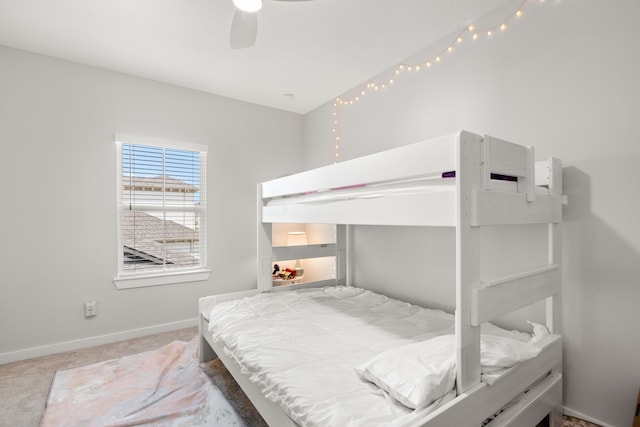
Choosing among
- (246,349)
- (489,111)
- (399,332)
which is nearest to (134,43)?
(246,349)

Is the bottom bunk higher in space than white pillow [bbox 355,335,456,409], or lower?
lower

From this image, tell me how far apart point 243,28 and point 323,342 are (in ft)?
5.59

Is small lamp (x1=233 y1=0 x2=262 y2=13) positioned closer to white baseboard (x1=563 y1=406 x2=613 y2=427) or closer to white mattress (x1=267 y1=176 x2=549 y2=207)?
white mattress (x1=267 y1=176 x2=549 y2=207)

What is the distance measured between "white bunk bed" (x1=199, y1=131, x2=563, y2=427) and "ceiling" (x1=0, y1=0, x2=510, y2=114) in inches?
41.5

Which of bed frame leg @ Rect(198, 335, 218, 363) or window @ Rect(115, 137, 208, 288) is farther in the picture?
window @ Rect(115, 137, 208, 288)

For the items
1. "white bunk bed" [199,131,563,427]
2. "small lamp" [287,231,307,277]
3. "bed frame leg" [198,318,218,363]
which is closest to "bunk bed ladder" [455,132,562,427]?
"white bunk bed" [199,131,563,427]

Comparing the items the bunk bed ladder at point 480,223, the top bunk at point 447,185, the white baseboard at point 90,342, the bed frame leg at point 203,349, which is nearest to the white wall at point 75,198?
the white baseboard at point 90,342

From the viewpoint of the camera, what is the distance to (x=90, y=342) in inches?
106

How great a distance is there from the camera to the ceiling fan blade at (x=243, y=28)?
5.40ft

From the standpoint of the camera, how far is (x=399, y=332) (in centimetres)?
180

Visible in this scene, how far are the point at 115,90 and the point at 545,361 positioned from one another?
140 inches

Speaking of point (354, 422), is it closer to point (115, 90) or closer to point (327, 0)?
Result: point (327, 0)

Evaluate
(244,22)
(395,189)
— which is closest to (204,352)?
(395,189)

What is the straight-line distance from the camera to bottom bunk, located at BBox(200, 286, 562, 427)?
1.07 meters
